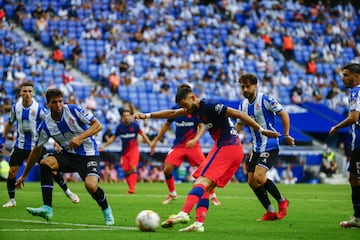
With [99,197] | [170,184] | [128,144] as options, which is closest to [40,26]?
[128,144]

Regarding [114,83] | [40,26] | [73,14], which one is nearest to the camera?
[114,83]

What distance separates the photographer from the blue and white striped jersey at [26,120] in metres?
17.1

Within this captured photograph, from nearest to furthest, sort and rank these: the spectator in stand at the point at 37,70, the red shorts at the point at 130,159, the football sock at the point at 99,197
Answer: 1. the football sock at the point at 99,197
2. the red shorts at the point at 130,159
3. the spectator in stand at the point at 37,70

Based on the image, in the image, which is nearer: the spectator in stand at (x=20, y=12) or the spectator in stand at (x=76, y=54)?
the spectator in stand at (x=76, y=54)

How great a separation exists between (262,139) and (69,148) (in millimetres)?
3729

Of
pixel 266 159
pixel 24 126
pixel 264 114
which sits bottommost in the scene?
pixel 266 159

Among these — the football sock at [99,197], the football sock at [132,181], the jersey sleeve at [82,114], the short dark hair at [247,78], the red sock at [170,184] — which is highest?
the short dark hair at [247,78]

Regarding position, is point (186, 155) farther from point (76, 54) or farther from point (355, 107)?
point (76, 54)

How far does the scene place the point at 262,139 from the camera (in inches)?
568

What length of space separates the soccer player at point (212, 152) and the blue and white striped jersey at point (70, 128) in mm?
1983

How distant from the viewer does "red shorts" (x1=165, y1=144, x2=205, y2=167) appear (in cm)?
1917

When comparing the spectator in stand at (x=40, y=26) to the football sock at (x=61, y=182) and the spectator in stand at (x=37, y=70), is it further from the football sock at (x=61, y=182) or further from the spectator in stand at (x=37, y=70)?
the football sock at (x=61, y=182)

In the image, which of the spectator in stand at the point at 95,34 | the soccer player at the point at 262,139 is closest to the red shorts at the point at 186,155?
the soccer player at the point at 262,139

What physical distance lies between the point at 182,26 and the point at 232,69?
4.12 m
